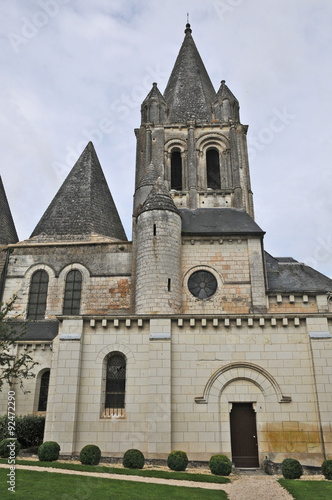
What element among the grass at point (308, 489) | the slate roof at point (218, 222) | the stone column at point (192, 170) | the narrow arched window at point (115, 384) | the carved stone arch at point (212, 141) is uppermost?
the carved stone arch at point (212, 141)

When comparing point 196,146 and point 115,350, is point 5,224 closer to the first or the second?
point 196,146

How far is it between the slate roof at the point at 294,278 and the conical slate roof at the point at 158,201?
6.61 m

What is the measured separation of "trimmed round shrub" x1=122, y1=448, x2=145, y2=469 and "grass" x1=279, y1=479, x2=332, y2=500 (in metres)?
4.13

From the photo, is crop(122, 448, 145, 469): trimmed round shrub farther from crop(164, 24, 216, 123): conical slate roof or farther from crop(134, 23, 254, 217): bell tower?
crop(164, 24, 216, 123): conical slate roof

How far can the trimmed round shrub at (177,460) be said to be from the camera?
43.6 feet

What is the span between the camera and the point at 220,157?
102 ft

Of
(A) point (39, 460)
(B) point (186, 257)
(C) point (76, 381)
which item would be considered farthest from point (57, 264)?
(A) point (39, 460)

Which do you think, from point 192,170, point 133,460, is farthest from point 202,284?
point 133,460

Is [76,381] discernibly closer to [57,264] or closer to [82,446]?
[82,446]

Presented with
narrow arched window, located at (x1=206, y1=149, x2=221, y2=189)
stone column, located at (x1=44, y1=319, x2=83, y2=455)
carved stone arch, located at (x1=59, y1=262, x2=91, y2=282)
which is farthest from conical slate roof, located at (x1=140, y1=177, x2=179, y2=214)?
stone column, located at (x1=44, y1=319, x2=83, y2=455)

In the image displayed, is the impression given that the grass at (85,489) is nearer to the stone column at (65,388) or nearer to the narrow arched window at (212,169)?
the stone column at (65,388)

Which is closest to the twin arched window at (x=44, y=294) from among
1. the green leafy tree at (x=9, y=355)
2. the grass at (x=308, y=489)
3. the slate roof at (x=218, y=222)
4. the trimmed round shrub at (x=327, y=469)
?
the green leafy tree at (x=9, y=355)

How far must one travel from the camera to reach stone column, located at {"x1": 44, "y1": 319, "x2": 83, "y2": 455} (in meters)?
14.7

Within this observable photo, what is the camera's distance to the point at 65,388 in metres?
15.3
